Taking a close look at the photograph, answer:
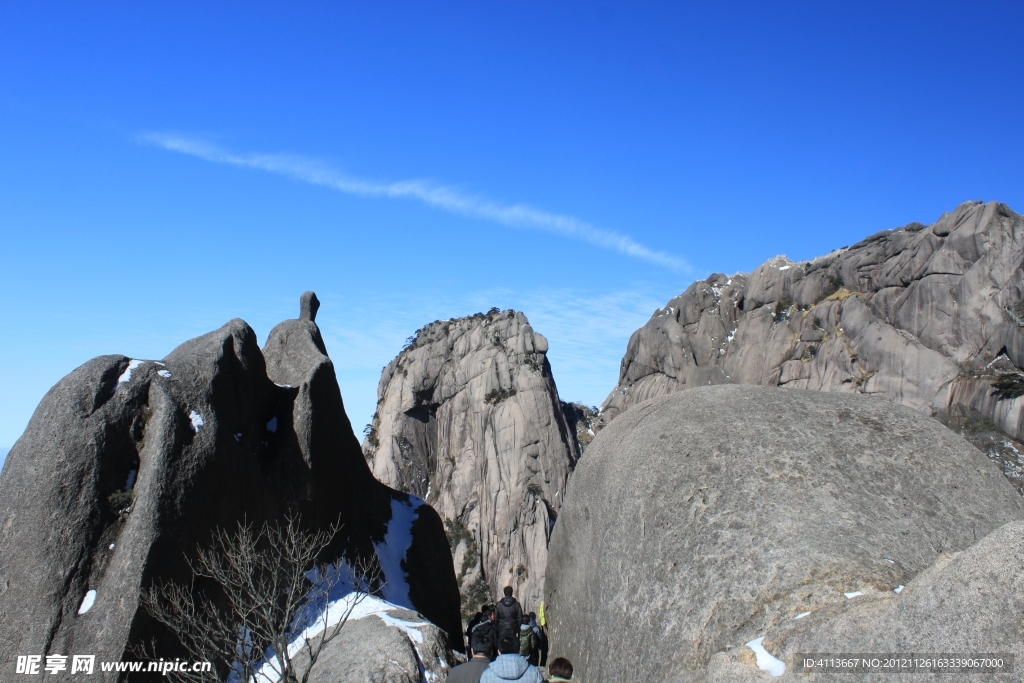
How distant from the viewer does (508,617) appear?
14516mm

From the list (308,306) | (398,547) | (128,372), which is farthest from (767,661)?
(308,306)

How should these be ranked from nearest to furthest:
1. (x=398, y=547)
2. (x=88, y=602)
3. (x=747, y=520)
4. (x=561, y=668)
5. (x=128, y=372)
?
(x=561, y=668) → (x=747, y=520) → (x=88, y=602) → (x=128, y=372) → (x=398, y=547)

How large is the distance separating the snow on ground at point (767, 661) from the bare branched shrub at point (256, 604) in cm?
612

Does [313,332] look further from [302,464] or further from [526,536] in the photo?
[526,536]

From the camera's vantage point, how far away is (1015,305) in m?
52.9

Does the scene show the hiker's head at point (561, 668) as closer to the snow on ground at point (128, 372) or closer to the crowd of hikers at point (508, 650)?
the crowd of hikers at point (508, 650)

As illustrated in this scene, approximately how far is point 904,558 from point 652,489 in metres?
3.47

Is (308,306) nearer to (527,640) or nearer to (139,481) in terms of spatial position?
(139,481)

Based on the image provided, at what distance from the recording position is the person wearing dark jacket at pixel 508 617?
14264 millimetres

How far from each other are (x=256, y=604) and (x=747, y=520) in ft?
24.7

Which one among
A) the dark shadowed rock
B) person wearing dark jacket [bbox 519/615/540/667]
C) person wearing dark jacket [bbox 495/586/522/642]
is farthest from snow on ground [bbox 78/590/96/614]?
the dark shadowed rock

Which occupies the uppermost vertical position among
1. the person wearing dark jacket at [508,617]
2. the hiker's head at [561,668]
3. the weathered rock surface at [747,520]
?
the weathered rock surface at [747,520]

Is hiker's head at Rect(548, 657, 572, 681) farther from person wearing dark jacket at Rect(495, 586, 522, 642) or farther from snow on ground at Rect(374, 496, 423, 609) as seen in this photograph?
snow on ground at Rect(374, 496, 423, 609)

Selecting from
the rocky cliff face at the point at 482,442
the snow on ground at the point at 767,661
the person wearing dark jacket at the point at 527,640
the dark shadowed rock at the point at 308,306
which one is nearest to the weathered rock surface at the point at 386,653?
the person wearing dark jacket at the point at 527,640
